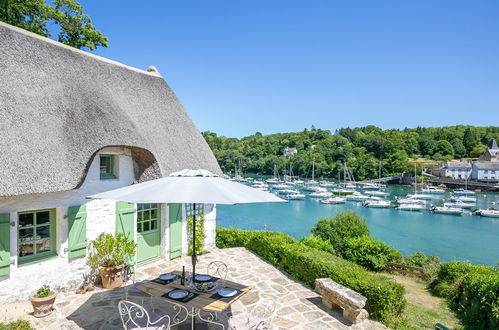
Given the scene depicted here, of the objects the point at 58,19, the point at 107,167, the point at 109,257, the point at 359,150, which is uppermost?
the point at 58,19

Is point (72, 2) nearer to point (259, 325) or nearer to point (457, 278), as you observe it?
point (259, 325)

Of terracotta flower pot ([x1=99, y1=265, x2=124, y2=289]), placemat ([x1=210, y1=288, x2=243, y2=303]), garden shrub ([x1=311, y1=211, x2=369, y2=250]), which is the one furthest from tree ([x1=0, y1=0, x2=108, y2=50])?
garden shrub ([x1=311, y1=211, x2=369, y2=250])

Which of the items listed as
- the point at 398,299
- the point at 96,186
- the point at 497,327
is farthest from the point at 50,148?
the point at 497,327

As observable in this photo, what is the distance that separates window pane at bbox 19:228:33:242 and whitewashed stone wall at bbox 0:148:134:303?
0.20 metres

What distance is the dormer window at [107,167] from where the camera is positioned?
7285 mm

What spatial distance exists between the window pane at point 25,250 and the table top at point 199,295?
111 inches

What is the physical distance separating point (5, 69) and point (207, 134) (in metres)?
99.6

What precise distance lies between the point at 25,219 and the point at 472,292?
9319mm

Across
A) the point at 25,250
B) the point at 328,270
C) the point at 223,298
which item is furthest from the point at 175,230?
the point at 223,298

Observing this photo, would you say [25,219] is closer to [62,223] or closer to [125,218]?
[62,223]

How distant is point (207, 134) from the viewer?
344ft

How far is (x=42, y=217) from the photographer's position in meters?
6.19

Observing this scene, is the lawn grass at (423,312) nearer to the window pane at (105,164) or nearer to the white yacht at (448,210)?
the window pane at (105,164)

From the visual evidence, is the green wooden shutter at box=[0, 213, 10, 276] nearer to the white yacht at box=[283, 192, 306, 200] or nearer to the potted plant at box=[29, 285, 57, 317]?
the potted plant at box=[29, 285, 57, 317]
